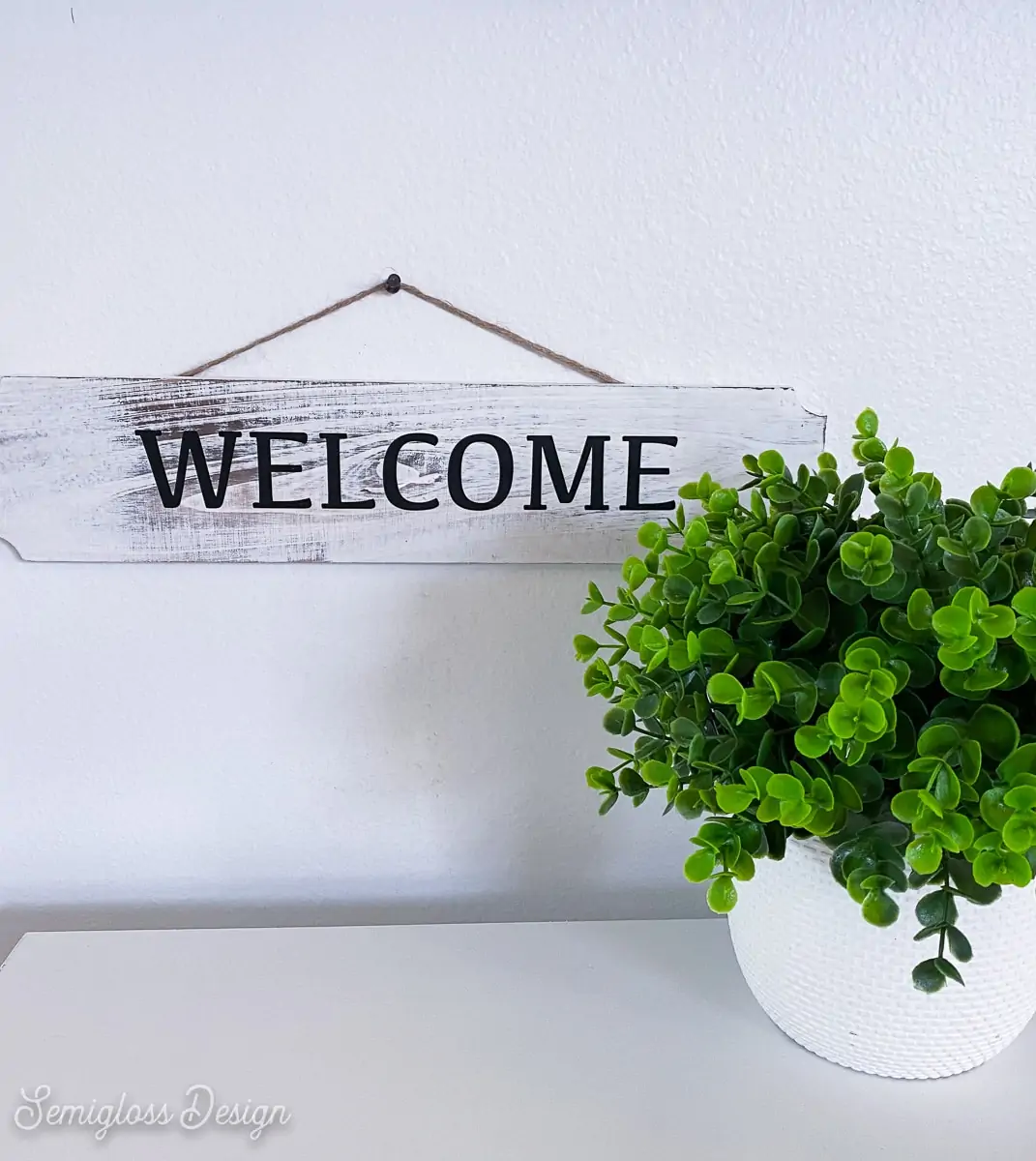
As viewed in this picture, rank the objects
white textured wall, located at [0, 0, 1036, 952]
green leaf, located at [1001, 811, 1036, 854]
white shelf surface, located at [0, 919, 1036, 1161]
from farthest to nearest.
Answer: white textured wall, located at [0, 0, 1036, 952], white shelf surface, located at [0, 919, 1036, 1161], green leaf, located at [1001, 811, 1036, 854]

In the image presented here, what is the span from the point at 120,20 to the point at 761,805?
0.68m

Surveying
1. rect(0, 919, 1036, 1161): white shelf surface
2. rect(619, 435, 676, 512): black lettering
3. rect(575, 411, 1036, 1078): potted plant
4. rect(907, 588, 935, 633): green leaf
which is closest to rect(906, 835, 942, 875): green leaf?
rect(575, 411, 1036, 1078): potted plant

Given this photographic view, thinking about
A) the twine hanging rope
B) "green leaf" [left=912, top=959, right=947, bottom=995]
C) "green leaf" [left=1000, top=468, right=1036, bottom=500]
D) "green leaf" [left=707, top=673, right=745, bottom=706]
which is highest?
the twine hanging rope

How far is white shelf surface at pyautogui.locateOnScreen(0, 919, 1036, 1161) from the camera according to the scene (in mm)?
540

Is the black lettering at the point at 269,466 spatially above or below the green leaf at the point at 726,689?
above

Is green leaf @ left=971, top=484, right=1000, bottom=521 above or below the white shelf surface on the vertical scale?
above

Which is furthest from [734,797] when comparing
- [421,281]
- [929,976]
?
[421,281]

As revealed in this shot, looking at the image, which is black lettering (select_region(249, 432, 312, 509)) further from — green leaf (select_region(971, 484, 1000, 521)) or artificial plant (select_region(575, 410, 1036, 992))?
green leaf (select_region(971, 484, 1000, 521))

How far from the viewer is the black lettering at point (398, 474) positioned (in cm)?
71

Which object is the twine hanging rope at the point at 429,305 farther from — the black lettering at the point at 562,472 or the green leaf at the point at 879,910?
the green leaf at the point at 879,910

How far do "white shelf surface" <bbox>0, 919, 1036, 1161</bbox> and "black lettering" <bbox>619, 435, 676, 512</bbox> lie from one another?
0.33 metres

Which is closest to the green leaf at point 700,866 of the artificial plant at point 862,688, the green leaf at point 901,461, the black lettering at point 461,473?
the artificial plant at point 862,688

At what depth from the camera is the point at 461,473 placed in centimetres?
72

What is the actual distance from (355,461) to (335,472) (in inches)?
0.7
